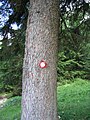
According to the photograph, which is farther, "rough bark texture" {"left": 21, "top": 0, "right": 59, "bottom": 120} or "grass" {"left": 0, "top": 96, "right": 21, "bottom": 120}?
"grass" {"left": 0, "top": 96, "right": 21, "bottom": 120}

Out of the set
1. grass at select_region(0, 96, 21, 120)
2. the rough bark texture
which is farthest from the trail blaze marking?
grass at select_region(0, 96, 21, 120)

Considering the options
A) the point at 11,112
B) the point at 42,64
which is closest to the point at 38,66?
the point at 42,64

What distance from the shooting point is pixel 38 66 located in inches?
204

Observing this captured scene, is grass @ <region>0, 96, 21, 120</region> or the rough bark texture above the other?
the rough bark texture

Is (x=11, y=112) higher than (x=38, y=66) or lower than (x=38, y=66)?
lower

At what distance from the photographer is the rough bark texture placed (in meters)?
5.17

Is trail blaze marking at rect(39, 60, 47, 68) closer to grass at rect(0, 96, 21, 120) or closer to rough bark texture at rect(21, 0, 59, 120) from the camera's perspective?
rough bark texture at rect(21, 0, 59, 120)

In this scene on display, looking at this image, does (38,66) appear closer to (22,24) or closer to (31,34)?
(31,34)

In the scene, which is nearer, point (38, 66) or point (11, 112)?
point (38, 66)

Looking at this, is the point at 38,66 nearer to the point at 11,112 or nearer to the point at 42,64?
the point at 42,64

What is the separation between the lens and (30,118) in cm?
521

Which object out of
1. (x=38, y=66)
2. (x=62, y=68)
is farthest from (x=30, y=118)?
(x=62, y=68)

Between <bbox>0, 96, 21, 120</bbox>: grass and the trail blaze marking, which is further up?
the trail blaze marking

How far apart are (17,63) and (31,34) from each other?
4.04 metres
